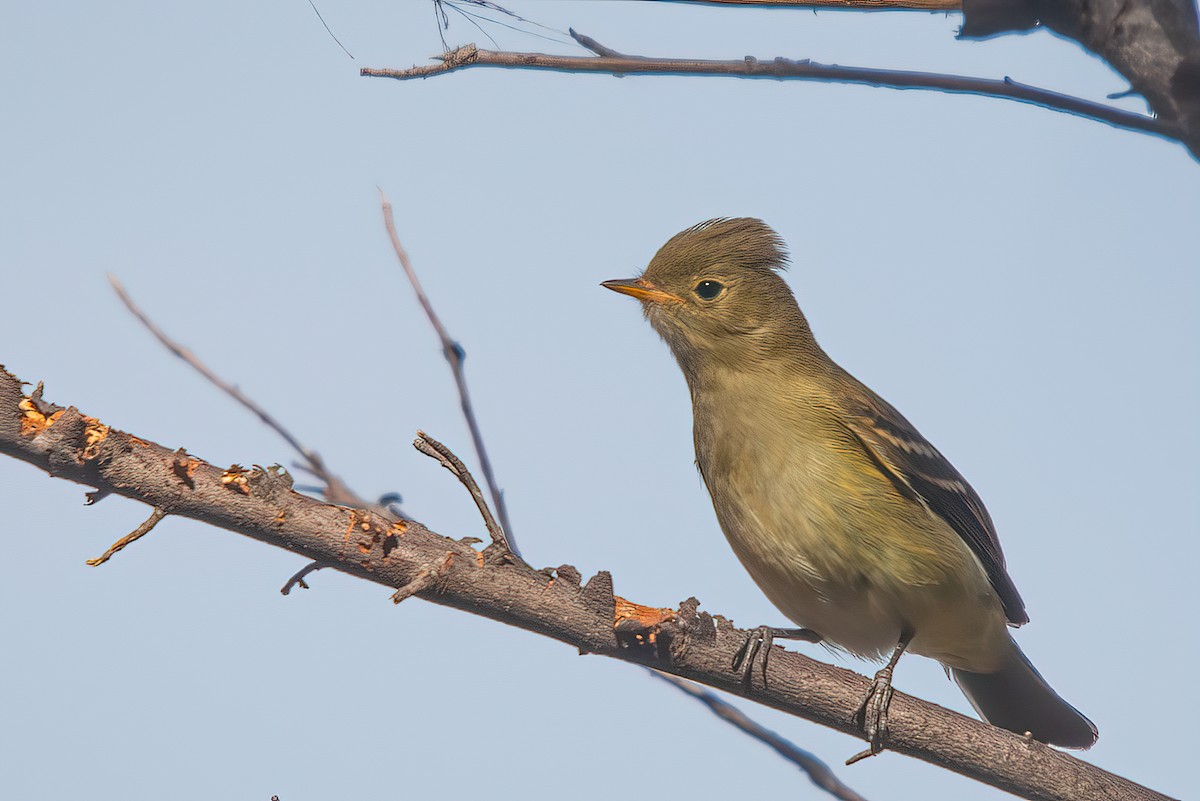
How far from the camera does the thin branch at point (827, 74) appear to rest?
204cm

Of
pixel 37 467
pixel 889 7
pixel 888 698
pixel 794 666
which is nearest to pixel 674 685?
pixel 794 666

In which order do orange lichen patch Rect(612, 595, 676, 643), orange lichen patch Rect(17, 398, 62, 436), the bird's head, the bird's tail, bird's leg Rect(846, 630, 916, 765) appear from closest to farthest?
1. orange lichen patch Rect(17, 398, 62, 436)
2. orange lichen patch Rect(612, 595, 676, 643)
3. bird's leg Rect(846, 630, 916, 765)
4. the bird's head
5. the bird's tail

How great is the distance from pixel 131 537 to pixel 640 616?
1553mm

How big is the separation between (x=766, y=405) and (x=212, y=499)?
2614 millimetres

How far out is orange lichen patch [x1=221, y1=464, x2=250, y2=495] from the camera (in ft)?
10.5

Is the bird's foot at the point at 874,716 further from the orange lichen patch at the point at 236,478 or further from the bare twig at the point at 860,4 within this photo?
the bare twig at the point at 860,4

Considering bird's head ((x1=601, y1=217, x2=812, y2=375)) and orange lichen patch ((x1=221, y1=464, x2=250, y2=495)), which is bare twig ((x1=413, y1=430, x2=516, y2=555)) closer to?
orange lichen patch ((x1=221, y1=464, x2=250, y2=495))

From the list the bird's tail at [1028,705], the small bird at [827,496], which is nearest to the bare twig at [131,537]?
the small bird at [827,496]

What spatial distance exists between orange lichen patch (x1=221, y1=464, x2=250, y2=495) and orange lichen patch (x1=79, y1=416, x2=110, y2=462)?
0.33 metres

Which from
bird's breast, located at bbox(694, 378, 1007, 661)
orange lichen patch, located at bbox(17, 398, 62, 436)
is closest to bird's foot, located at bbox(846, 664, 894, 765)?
bird's breast, located at bbox(694, 378, 1007, 661)

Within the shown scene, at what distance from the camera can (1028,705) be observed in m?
5.74

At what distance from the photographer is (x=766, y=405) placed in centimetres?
502

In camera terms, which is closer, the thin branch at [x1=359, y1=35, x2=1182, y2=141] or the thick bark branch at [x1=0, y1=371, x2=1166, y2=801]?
the thin branch at [x1=359, y1=35, x2=1182, y2=141]

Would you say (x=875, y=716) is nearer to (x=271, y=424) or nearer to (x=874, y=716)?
(x=874, y=716)
